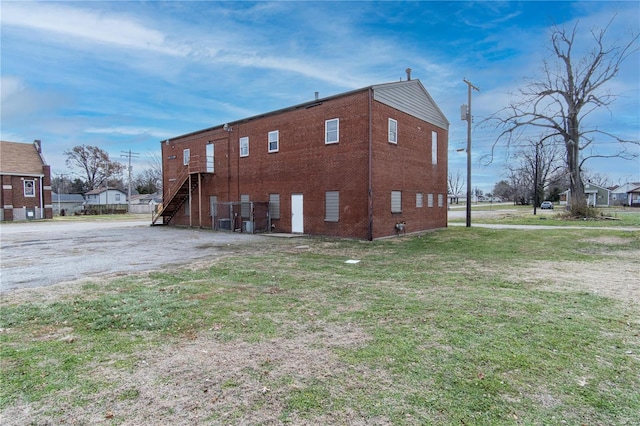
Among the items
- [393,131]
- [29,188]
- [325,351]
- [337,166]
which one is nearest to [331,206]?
[337,166]

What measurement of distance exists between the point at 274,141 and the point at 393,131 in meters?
7.00

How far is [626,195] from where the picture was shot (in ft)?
224

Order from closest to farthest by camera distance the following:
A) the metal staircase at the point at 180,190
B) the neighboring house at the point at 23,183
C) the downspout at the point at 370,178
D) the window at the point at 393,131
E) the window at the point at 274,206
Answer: the downspout at the point at 370,178 → the window at the point at 393,131 → the window at the point at 274,206 → the metal staircase at the point at 180,190 → the neighboring house at the point at 23,183

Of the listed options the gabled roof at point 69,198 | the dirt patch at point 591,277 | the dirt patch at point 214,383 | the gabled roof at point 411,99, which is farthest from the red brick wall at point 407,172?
the gabled roof at point 69,198

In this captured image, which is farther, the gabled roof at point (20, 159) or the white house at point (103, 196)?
the white house at point (103, 196)

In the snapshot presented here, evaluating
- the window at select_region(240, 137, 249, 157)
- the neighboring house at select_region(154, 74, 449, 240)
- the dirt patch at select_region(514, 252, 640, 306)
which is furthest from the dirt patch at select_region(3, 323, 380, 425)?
the window at select_region(240, 137, 249, 157)

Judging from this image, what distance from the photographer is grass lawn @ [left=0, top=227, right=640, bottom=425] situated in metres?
2.90

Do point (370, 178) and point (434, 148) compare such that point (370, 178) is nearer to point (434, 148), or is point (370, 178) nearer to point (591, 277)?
point (434, 148)

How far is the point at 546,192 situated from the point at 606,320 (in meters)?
86.9

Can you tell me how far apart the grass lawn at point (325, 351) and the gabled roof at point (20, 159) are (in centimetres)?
4157

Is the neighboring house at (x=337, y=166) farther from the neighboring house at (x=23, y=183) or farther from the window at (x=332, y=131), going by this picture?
the neighboring house at (x=23, y=183)

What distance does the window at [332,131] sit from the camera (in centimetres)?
1712

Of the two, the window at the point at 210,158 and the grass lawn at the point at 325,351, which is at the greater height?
the window at the point at 210,158

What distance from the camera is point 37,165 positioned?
131 feet
